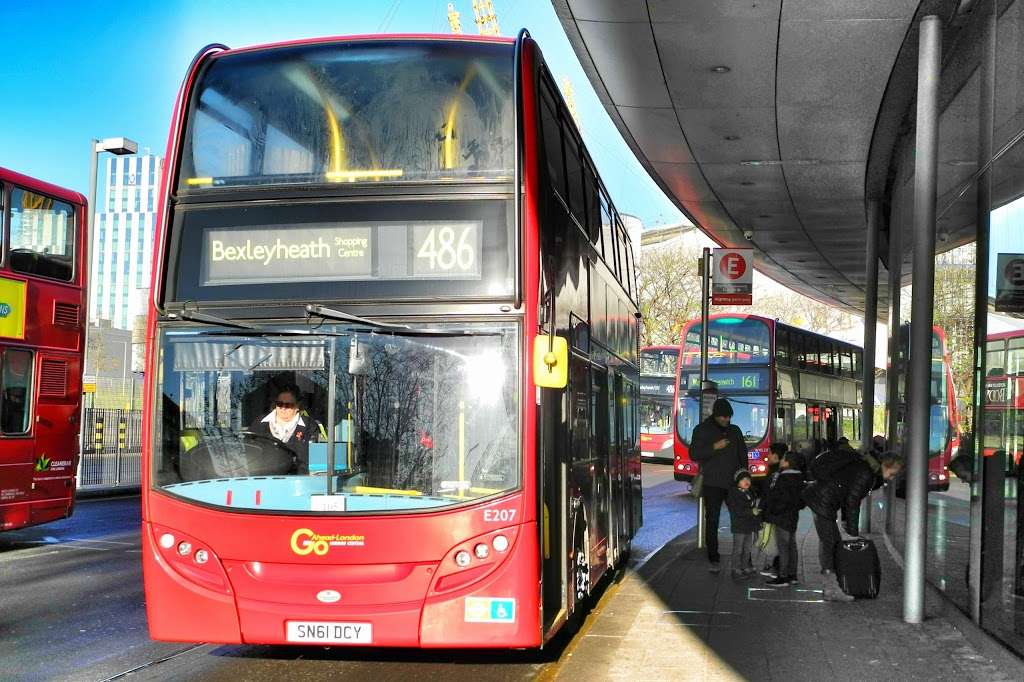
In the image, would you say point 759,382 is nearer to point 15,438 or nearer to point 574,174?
point 15,438

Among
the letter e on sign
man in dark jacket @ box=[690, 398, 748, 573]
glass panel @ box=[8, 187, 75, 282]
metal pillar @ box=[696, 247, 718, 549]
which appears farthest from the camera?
metal pillar @ box=[696, 247, 718, 549]

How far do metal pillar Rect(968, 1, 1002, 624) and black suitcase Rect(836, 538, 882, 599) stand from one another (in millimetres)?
1441

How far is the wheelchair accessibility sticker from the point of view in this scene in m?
6.95

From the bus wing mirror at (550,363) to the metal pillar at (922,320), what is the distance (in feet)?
15.1

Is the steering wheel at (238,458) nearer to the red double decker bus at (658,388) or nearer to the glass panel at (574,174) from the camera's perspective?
the glass panel at (574,174)

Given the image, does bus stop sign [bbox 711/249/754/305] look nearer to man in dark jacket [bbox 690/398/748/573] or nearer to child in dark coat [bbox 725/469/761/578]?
man in dark jacket [bbox 690/398/748/573]

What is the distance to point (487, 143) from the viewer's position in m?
7.32

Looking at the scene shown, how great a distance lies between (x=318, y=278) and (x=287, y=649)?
2867mm

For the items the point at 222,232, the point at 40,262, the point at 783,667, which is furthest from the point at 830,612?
the point at 40,262

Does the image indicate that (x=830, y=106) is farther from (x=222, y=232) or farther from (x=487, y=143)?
(x=222, y=232)

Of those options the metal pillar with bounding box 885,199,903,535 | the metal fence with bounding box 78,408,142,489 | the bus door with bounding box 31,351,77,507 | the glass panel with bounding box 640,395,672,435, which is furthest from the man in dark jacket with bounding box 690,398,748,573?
the glass panel with bounding box 640,395,672,435

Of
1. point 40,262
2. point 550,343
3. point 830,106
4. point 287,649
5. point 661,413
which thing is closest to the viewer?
point 550,343

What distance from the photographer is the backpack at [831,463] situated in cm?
1097

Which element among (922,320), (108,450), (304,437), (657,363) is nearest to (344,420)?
(304,437)
